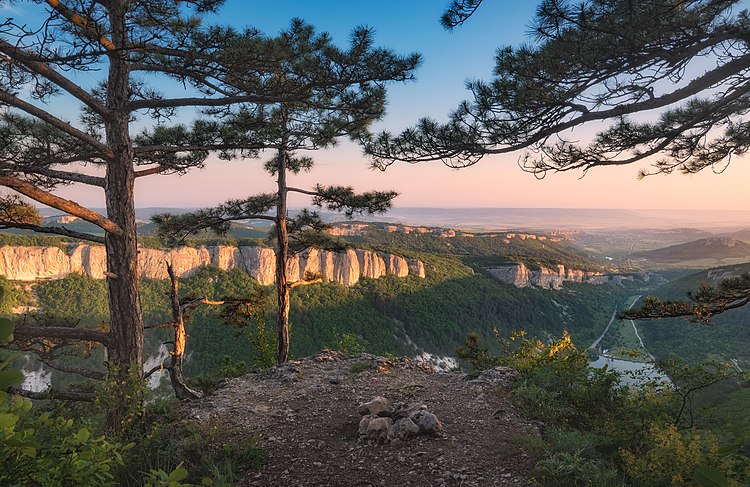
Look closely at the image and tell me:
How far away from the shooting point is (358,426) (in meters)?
5.40

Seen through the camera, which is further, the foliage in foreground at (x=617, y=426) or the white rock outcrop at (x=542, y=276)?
the white rock outcrop at (x=542, y=276)

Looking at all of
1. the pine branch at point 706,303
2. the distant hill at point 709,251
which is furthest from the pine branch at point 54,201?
the distant hill at point 709,251

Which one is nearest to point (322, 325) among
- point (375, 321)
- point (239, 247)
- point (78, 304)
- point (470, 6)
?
point (375, 321)

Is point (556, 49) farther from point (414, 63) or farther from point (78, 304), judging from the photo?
point (78, 304)

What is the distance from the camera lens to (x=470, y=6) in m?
3.73

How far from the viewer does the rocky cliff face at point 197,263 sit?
48.4m

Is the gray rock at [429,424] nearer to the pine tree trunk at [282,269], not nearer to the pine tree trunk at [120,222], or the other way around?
the pine tree trunk at [120,222]

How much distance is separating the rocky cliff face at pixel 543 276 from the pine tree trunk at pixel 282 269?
63.2m

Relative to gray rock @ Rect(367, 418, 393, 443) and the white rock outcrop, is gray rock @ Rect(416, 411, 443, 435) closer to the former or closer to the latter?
gray rock @ Rect(367, 418, 393, 443)

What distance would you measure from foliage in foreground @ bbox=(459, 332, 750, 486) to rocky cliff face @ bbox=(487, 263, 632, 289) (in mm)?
64700

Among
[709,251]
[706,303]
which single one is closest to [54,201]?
[706,303]

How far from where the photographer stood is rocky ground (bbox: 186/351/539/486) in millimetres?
4090

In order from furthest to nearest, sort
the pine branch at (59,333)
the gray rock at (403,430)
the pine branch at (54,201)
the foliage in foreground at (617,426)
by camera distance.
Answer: the gray rock at (403,430)
the pine branch at (59,333)
the pine branch at (54,201)
the foliage in foreground at (617,426)

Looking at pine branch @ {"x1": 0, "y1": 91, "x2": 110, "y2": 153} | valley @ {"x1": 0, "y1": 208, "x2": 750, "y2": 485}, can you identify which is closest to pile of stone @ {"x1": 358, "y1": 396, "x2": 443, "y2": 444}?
pine branch @ {"x1": 0, "y1": 91, "x2": 110, "y2": 153}
